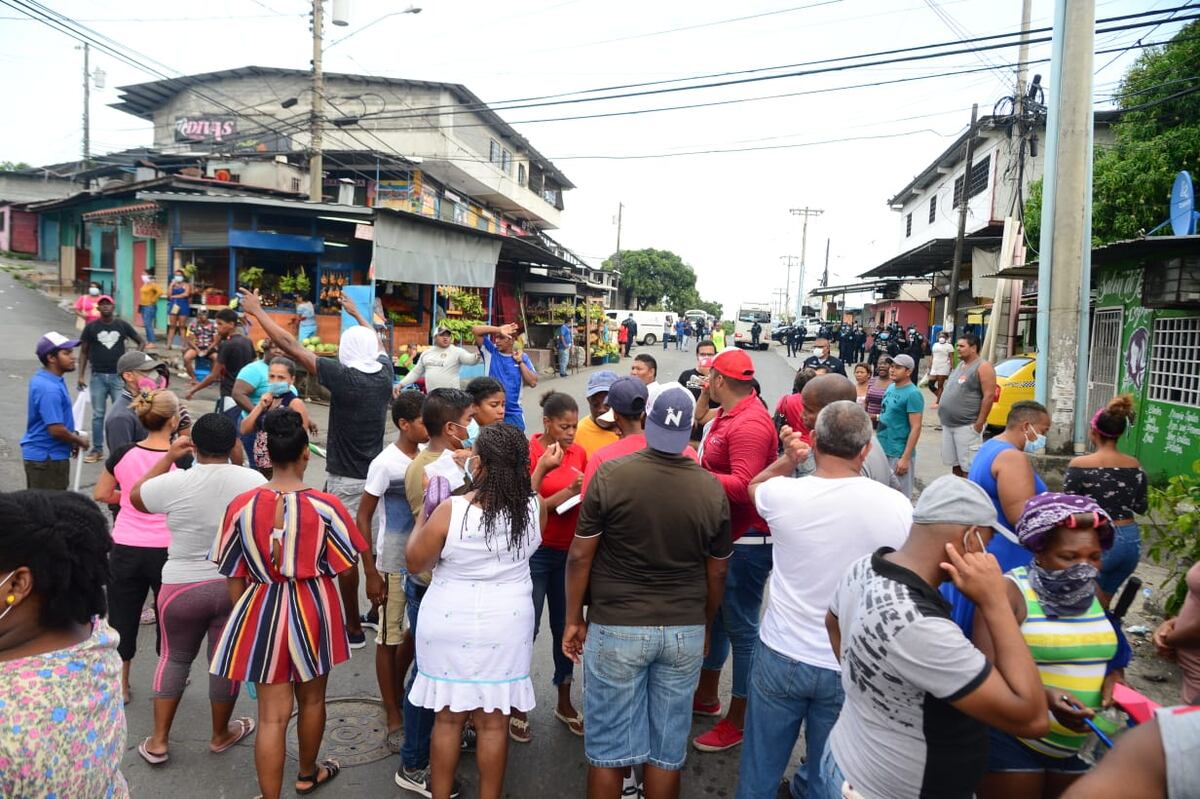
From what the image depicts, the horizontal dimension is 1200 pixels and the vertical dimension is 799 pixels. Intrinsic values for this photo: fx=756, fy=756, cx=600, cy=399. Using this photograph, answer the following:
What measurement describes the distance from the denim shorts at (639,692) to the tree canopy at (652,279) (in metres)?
65.6

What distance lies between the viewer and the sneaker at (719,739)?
12.7 ft

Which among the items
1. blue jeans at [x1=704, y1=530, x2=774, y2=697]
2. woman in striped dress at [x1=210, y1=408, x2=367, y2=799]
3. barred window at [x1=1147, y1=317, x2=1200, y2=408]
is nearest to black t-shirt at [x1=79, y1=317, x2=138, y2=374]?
woman in striped dress at [x1=210, y1=408, x2=367, y2=799]

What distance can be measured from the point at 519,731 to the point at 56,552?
8.62ft

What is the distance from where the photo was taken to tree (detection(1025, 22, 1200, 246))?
16.7 m

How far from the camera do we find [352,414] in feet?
16.4

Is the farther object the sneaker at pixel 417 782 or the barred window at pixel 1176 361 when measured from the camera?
the barred window at pixel 1176 361

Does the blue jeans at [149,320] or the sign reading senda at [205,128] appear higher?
the sign reading senda at [205,128]

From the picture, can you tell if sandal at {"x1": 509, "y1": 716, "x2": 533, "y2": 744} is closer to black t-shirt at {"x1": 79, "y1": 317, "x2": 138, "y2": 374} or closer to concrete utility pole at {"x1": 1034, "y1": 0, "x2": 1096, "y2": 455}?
black t-shirt at {"x1": 79, "y1": 317, "x2": 138, "y2": 374}

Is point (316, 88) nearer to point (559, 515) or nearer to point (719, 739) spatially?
point (559, 515)

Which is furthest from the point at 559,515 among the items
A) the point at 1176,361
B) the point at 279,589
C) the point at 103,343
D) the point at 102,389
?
the point at 1176,361

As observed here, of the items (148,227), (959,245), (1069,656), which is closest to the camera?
(1069,656)

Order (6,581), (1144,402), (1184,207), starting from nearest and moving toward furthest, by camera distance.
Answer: (6,581) < (1184,207) < (1144,402)

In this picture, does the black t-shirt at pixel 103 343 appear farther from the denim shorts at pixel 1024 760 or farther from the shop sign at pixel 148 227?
the shop sign at pixel 148 227

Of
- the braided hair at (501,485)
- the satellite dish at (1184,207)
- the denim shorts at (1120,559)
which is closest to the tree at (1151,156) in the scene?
the satellite dish at (1184,207)
